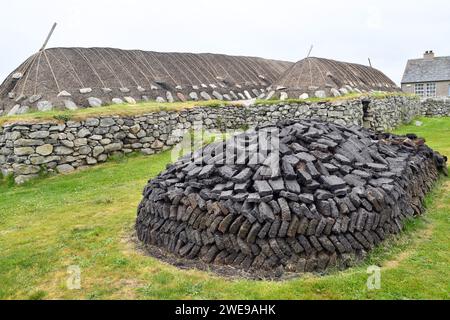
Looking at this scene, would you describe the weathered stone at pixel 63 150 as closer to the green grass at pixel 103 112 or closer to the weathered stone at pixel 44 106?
the green grass at pixel 103 112

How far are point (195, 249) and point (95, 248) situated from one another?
184 cm

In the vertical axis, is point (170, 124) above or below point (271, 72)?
below

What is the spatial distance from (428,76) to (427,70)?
889 mm

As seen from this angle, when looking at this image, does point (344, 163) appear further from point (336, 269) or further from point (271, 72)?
point (271, 72)

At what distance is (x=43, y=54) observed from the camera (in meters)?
16.1

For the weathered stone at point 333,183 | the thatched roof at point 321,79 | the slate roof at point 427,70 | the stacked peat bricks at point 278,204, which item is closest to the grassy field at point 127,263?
the stacked peat bricks at point 278,204

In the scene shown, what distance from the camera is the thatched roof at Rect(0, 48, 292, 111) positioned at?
14.4 m

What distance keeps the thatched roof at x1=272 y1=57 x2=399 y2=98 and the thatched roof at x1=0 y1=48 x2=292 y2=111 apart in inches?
98.5

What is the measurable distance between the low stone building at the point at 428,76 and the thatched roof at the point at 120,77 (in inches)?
834

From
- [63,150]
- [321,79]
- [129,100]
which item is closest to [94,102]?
[129,100]

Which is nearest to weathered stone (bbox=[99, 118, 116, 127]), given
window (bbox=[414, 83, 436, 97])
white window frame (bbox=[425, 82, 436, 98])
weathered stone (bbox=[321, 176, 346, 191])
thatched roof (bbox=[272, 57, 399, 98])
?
thatched roof (bbox=[272, 57, 399, 98])

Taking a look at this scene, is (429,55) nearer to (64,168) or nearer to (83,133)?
(83,133)

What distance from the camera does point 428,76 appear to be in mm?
36000
